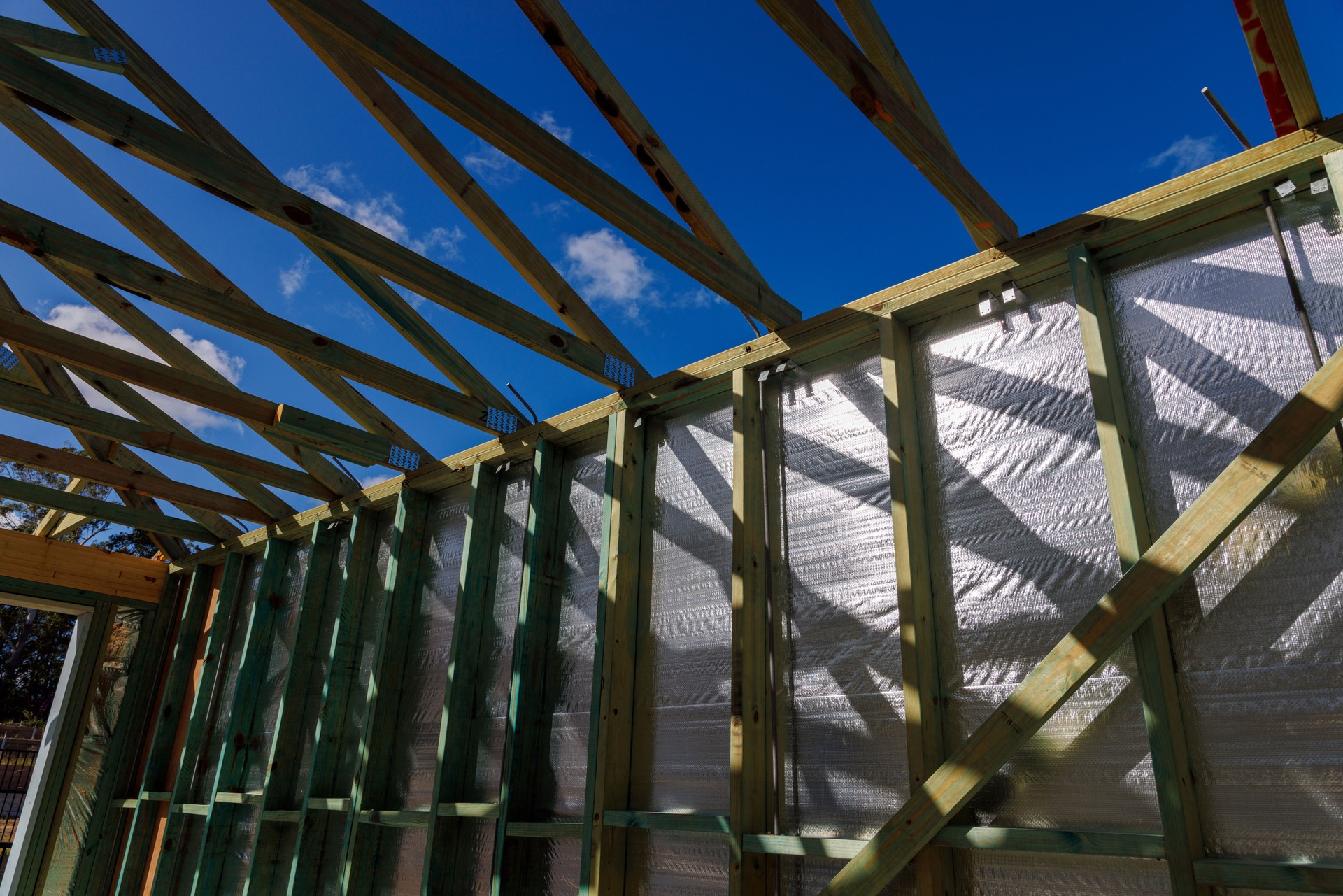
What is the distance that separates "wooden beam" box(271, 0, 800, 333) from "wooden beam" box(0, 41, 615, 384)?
611 millimetres

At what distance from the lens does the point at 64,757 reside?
6.12 meters

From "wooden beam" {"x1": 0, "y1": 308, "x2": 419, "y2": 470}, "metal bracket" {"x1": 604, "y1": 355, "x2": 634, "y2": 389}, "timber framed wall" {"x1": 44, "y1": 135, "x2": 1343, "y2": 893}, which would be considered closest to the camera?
"timber framed wall" {"x1": 44, "y1": 135, "x2": 1343, "y2": 893}

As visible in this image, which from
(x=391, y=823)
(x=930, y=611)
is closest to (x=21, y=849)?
(x=391, y=823)

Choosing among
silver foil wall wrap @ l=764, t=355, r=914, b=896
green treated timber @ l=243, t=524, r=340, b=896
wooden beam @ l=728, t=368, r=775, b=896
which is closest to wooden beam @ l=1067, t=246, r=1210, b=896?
silver foil wall wrap @ l=764, t=355, r=914, b=896

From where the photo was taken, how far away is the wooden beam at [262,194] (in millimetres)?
2768

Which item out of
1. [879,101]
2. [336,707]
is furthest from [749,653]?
[336,707]

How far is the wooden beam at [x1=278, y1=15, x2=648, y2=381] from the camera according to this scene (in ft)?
10.3

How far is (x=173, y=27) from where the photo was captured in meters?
3.86

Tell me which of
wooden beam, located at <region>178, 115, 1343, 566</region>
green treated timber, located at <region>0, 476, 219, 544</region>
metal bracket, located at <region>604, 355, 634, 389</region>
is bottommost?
green treated timber, located at <region>0, 476, 219, 544</region>

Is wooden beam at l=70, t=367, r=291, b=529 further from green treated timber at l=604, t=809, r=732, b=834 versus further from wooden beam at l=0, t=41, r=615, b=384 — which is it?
green treated timber at l=604, t=809, r=732, b=834

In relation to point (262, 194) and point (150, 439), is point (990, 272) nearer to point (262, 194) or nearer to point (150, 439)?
point (262, 194)

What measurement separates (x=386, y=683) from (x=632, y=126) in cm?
317

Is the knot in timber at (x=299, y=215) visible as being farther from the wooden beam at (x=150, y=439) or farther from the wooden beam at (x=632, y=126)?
the wooden beam at (x=150, y=439)

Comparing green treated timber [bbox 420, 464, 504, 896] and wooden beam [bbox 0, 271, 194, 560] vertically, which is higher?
wooden beam [bbox 0, 271, 194, 560]
